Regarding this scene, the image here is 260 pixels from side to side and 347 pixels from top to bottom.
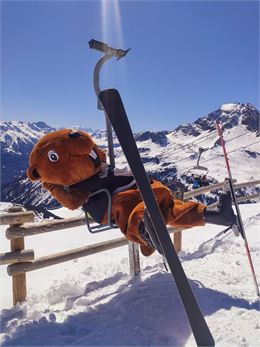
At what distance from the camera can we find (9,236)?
3855 mm

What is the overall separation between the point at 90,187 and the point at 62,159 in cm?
35

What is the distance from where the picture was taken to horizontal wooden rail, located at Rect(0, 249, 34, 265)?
12.3ft

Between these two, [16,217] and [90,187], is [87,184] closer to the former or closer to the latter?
[90,187]

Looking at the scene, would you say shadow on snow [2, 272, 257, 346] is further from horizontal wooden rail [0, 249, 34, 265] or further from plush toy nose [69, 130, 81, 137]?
plush toy nose [69, 130, 81, 137]

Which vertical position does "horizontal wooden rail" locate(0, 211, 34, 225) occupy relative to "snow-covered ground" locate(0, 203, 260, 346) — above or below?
above

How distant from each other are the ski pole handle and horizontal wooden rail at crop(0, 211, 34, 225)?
1.88 m

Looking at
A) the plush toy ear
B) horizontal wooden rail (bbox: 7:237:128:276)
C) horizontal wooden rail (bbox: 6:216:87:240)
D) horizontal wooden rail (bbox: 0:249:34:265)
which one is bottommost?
horizontal wooden rail (bbox: 7:237:128:276)

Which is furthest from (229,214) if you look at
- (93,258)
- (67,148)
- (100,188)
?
(93,258)

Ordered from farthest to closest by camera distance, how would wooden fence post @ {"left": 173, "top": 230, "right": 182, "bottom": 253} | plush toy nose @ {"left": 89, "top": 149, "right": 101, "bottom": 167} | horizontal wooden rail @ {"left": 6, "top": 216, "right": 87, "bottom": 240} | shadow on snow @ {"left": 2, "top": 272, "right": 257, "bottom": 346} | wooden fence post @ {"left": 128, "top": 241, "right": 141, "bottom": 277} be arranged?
wooden fence post @ {"left": 173, "top": 230, "right": 182, "bottom": 253} → wooden fence post @ {"left": 128, "top": 241, "right": 141, "bottom": 277} → horizontal wooden rail @ {"left": 6, "top": 216, "right": 87, "bottom": 240} → plush toy nose @ {"left": 89, "top": 149, "right": 101, "bottom": 167} → shadow on snow @ {"left": 2, "top": 272, "right": 257, "bottom": 346}

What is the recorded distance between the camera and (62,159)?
9.71 ft

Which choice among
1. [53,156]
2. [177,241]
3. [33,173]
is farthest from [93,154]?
[177,241]

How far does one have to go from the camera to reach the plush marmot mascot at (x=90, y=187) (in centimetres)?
292

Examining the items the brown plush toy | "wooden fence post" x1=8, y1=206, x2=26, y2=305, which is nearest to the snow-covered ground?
"wooden fence post" x1=8, y1=206, x2=26, y2=305

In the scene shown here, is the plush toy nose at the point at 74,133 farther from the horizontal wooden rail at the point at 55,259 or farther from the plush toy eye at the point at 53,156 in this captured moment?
the horizontal wooden rail at the point at 55,259
